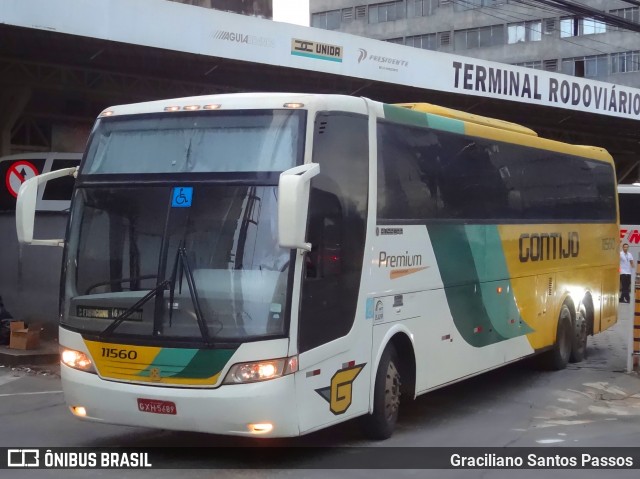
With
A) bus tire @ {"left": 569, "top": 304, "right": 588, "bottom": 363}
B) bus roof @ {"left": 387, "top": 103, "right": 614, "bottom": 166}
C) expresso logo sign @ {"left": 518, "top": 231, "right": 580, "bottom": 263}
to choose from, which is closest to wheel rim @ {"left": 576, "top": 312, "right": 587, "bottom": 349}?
bus tire @ {"left": 569, "top": 304, "right": 588, "bottom": 363}

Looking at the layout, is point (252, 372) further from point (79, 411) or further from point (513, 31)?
point (513, 31)

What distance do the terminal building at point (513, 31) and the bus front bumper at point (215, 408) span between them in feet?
194

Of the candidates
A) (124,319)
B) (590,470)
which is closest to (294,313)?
(124,319)

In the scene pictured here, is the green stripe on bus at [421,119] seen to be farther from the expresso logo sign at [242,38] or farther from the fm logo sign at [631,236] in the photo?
the fm logo sign at [631,236]

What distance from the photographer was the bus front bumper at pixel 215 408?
7176 mm

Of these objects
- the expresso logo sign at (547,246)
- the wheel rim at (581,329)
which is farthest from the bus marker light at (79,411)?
the wheel rim at (581,329)

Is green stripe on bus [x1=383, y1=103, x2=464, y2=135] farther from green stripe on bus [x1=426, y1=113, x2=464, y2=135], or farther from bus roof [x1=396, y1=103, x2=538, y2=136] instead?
bus roof [x1=396, y1=103, x2=538, y2=136]

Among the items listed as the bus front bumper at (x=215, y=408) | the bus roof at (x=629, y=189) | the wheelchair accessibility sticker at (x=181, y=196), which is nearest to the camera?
the bus front bumper at (x=215, y=408)

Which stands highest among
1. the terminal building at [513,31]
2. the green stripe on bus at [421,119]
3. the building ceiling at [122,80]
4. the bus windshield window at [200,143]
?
the terminal building at [513,31]

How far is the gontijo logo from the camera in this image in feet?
63.1

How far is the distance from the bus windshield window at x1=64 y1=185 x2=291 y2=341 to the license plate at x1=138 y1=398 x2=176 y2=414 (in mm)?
543

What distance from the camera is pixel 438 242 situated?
9859 mm

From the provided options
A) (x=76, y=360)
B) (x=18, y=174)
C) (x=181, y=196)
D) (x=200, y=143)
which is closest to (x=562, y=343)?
(x=200, y=143)

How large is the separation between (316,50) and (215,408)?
543 inches
